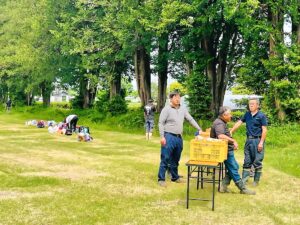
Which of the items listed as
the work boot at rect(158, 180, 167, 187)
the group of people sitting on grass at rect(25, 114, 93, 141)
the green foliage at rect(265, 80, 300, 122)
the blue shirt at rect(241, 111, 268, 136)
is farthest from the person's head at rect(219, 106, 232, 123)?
the green foliage at rect(265, 80, 300, 122)

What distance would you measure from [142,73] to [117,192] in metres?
23.3

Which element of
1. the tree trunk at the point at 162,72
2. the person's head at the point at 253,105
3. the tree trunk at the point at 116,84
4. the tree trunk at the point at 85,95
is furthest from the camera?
the tree trunk at the point at 85,95

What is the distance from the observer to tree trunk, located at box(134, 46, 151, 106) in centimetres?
3366

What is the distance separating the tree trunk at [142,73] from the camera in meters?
33.7

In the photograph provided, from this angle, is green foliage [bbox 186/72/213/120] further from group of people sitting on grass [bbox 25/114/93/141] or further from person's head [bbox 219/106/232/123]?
person's head [bbox 219/106/232/123]

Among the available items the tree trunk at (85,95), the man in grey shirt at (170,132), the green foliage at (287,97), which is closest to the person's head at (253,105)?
the man in grey shirt at (170,132)

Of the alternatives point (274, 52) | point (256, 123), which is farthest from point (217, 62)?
point (256, 123)

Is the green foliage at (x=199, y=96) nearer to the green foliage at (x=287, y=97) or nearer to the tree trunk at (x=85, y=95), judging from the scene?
the green foliage at (x=287, y=97)

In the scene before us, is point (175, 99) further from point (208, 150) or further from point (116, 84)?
point (116, 84)

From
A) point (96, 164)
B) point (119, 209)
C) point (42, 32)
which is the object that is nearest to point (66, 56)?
point (42, 32)

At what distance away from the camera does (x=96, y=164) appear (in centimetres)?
1504

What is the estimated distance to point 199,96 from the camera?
2784cm

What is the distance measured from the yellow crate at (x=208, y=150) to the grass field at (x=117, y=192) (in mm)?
1041

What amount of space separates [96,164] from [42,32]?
2668 cm
